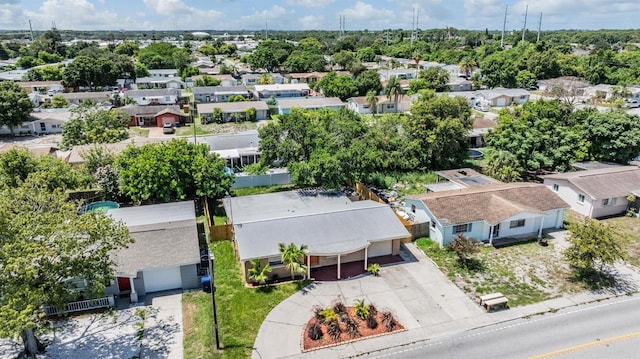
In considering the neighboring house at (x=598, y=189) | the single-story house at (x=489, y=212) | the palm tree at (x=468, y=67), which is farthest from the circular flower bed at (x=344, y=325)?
the palm tree at (x=468, y=67)

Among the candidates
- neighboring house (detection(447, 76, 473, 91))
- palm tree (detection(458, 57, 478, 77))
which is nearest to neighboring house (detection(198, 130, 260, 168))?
neighboring house (detection(447, 76, 473, 91))

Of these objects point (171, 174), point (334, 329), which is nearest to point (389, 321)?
point (334, 329)

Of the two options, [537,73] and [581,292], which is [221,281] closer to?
[581,292]

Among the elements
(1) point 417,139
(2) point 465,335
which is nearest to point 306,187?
(1) point 417,139

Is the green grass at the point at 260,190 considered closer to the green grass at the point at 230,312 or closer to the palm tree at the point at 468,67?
the green grass at the point at 230,312

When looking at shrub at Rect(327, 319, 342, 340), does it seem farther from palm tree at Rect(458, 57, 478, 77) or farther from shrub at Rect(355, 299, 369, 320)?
palm tree at Rect(458, 57, 478, 77)

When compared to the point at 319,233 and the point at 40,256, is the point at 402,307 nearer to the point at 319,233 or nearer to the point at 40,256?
the point at 319,233
